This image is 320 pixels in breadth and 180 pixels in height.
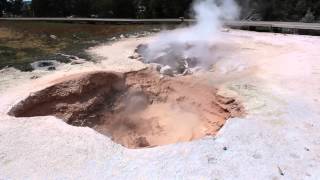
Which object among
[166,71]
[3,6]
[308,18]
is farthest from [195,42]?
[3,6]

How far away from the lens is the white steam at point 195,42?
10.2 meters

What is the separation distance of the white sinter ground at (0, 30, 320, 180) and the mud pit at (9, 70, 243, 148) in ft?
0.94

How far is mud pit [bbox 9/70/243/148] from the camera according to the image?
7.20 meters

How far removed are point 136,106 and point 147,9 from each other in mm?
14182

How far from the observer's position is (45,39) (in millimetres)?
13703

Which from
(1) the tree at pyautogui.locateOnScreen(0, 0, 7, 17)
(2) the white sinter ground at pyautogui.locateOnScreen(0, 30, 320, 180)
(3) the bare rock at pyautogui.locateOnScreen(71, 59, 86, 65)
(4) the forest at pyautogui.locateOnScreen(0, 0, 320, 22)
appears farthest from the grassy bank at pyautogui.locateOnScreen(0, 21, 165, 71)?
(1) the tree at pyautogui.locateOnScreen(0, 0, 7, 17)

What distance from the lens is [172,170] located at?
15.6 feet

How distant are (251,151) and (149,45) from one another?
6618mm

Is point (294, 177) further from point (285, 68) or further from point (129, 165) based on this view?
point (285, 68)

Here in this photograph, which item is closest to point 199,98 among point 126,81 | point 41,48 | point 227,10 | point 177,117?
point 177,117

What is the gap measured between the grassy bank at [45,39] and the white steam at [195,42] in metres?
1.73

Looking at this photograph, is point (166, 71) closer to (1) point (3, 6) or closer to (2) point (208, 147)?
(2) point (208, 147)

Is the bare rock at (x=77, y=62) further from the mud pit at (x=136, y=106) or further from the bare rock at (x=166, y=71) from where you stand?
the bare rock at (x=166, y=71)

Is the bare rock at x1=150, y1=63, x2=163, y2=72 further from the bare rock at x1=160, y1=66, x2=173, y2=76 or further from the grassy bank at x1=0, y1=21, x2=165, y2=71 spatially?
the grassy bank at x1=0, y1=21, x2=165, y2=71
